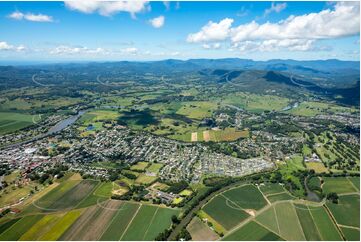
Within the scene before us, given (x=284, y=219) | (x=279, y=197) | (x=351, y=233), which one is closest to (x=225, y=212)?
(x=284, y=219)

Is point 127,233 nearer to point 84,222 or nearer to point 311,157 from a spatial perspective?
point 84,222

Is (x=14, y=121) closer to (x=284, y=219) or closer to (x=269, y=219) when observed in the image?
(x=269, y=219)

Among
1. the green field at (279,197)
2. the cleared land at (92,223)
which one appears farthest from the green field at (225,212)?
the cleared land at (92,223)

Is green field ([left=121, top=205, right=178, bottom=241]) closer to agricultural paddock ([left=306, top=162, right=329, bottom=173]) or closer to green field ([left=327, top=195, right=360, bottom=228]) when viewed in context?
green field ([left=327, top=195, right=360, bottom=228])

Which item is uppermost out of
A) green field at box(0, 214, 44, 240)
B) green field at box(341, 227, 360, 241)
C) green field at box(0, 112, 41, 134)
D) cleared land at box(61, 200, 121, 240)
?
green field at box(0, 214, 44, 240)

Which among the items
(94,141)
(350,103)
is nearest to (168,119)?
(94,141)

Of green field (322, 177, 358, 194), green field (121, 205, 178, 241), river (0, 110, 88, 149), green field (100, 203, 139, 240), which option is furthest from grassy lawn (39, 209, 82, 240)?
river (0, 110, 88, 149)

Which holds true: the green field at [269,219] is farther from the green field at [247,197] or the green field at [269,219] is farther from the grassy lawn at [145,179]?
the grassy lawn at [145,179]
